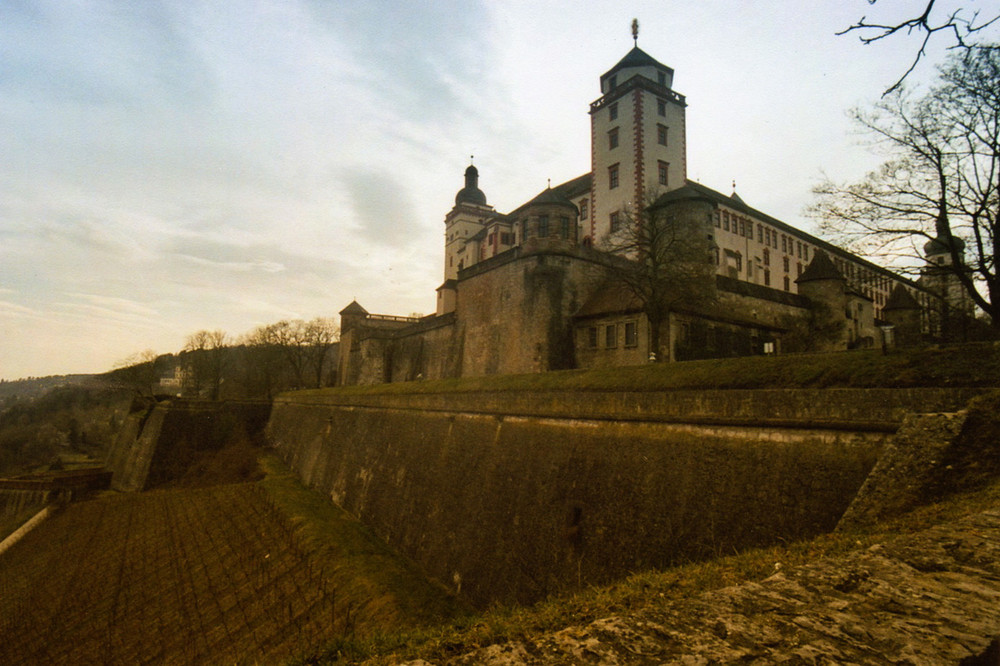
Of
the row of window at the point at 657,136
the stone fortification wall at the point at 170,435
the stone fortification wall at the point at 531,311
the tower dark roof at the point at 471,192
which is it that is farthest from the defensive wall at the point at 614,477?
the tower dark roof at the point at 471,192

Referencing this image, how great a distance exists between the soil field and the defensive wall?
3.57m

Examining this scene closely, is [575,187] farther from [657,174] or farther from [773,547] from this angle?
[773,547]

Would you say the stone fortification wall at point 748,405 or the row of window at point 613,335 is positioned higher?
the row of window at point 613,335

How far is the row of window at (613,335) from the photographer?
84.2 ft

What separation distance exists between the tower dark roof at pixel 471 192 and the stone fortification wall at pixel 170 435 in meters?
36.0

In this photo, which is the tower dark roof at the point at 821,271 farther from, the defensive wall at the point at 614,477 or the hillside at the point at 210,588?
the hillside at the point at 210,588

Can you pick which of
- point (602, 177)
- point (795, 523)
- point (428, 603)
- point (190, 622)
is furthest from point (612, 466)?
point (602, 177)

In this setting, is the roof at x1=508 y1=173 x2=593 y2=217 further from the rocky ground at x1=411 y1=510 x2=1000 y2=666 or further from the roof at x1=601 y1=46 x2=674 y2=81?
the rocky ground at x1=411 y1=510 x2=1000 y2=666

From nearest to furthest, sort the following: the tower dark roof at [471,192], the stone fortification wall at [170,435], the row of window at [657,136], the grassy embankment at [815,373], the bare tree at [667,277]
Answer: the grassy embankment at [815,373], the bare tree at [667,277], the stone fortification wall at [170,435], the row of window at [657,136], the tower dark roof at [471,192]

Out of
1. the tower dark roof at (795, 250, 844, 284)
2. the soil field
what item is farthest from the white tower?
the soil field

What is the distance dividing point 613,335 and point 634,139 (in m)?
19.1

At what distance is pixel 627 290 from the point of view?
27.5m

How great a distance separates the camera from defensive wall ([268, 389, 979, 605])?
814 cm

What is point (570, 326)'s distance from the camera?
28734mm
